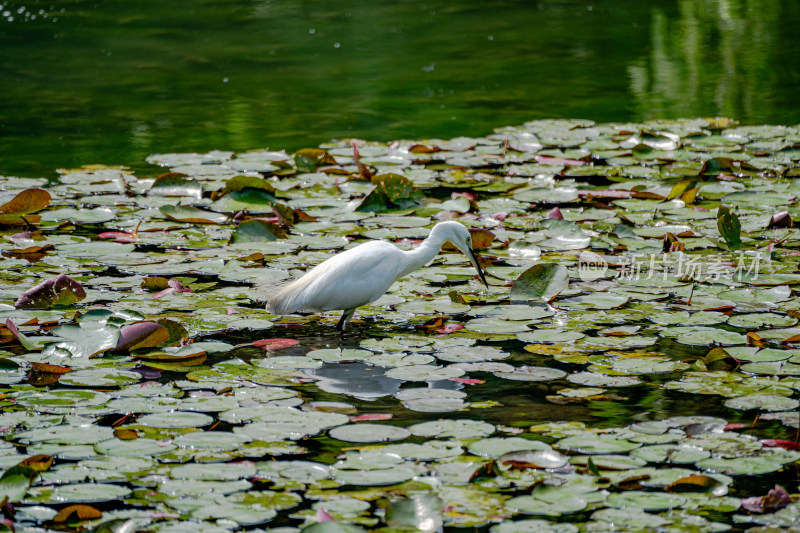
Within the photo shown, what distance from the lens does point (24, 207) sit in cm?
569

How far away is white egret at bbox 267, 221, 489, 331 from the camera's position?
416 centimetres

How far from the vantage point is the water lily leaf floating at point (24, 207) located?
18.3ft

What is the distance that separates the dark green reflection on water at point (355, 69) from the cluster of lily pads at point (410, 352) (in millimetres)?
1716

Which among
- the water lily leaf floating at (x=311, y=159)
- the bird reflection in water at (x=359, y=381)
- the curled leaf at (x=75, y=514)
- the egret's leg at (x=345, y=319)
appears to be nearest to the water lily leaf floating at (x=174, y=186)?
the water lily leaf floating at (x=311, y=159)

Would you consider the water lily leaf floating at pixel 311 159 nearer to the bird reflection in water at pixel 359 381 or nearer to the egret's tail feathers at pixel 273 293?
the egret's tail feathers at pixel 273 293

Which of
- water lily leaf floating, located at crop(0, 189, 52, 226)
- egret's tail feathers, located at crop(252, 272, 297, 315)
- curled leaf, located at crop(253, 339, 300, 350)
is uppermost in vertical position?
water lily leaf floating, located at crop(0, 189, 52, 226)

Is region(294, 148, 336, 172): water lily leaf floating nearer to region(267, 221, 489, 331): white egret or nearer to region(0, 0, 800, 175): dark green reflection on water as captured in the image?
region(0, 0, 800, 175): dark green reflection on water

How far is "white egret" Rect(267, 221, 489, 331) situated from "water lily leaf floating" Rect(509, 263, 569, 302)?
0.48 meters

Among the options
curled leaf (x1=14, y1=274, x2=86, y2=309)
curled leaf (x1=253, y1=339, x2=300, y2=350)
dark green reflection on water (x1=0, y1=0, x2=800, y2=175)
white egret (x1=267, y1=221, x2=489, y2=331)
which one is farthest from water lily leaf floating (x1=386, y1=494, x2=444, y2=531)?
dark green reflection on water (x1=0, y1=0, x2=800, y2=175)

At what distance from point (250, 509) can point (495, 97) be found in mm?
7294

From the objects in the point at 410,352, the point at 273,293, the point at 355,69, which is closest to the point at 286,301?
the point at 273,293

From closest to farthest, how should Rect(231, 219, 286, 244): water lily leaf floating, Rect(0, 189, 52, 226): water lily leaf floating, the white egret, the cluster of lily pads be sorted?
1. the cluster of lily pads
2. the white egret
3. Rect(231, 219, 286, 244): water lily leaf floating
4. Rect(0, 189, 52, 226): water lily leaf floating

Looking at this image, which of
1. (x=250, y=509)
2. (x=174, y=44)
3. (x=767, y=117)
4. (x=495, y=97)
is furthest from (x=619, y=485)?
(x=174, y=44)

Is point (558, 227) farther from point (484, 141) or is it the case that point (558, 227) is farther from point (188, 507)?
point (188, 507)
